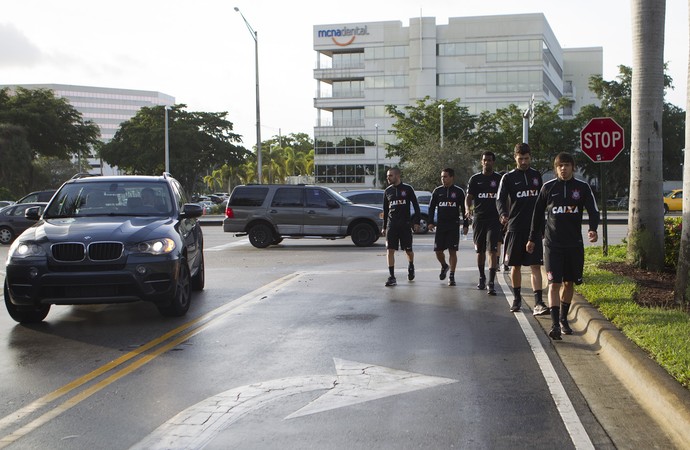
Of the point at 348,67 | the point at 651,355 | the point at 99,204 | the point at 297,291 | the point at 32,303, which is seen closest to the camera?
the point at 651,355

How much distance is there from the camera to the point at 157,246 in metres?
8.78

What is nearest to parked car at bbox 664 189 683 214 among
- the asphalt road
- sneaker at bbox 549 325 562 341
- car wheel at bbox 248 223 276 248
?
car wheel at bbox 248 223 276 248

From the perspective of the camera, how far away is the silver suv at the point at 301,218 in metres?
21.2

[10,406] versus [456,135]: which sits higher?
[456,135]

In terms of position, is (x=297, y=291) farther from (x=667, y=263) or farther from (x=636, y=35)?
(x=636, y=35)

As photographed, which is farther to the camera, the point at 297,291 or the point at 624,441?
the point at 297,291

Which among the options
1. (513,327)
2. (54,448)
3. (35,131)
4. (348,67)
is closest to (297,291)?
(513,327)

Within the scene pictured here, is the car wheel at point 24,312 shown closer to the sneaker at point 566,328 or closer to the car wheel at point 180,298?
the car wheel at point 180,298

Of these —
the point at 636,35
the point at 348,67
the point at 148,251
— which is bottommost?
the point at 148,251

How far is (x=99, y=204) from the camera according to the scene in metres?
9.84

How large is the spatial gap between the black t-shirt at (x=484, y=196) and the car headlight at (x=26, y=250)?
233 inches

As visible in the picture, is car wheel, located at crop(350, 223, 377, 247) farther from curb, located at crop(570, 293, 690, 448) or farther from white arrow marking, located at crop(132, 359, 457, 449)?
white arrow marking, located at crop(132, 359, 457, 449)

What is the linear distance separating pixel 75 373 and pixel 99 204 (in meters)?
3.73

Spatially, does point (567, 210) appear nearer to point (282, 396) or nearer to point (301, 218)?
point (282, 396)
